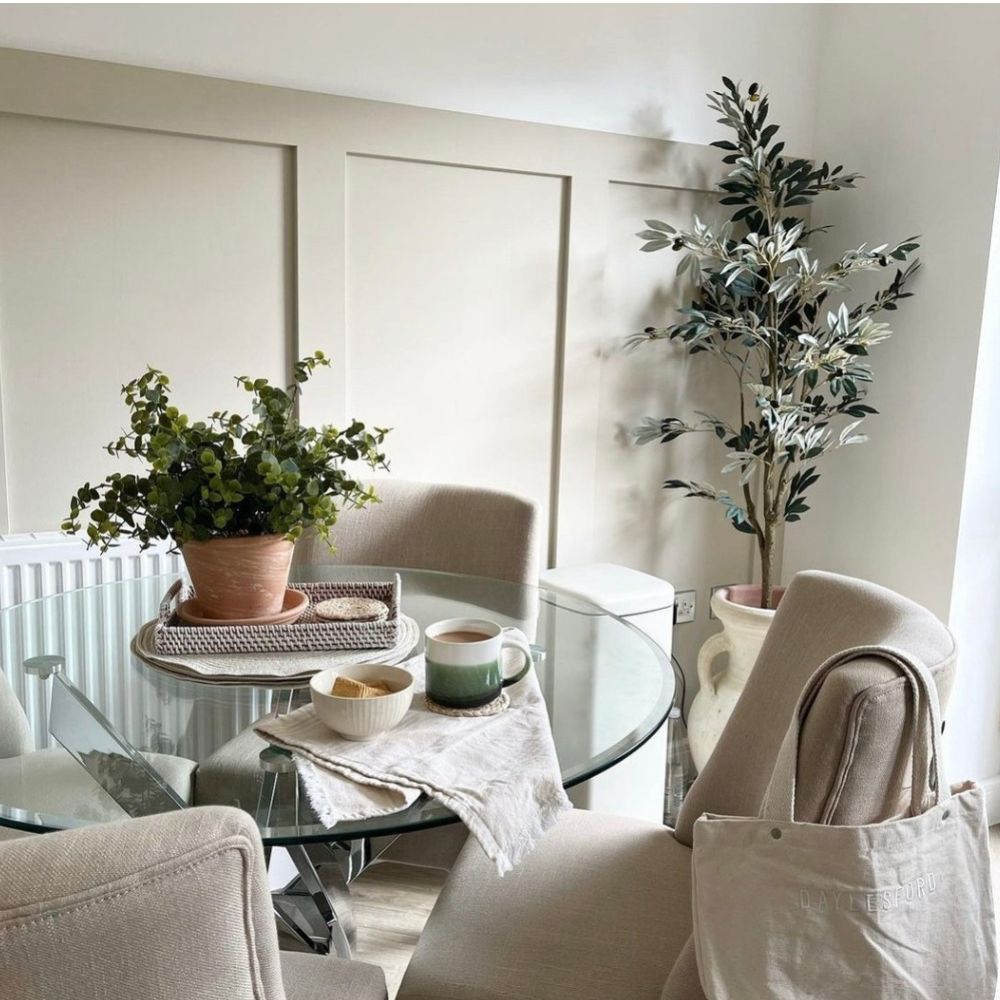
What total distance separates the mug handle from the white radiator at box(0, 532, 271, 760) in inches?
13.3

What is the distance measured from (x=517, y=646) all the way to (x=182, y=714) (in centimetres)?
52

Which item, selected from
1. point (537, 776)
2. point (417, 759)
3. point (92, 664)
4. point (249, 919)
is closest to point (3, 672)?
point (92, 664)

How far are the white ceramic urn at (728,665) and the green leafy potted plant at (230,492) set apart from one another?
1635mm

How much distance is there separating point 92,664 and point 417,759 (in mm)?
671

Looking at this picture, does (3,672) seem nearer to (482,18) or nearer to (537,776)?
(537,776)

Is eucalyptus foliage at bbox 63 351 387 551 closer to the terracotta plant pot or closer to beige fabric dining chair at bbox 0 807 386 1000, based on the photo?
the terracotta plant pot

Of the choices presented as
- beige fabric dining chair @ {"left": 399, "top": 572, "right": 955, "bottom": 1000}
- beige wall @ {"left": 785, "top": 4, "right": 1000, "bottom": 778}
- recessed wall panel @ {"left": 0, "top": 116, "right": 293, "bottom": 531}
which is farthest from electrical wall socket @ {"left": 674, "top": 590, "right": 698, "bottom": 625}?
beige fabric dining chair @ {"left": 399, "top": 572, "right": 955, "bottom": 1000}

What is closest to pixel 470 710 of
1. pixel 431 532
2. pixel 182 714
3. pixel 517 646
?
pixel 517 646

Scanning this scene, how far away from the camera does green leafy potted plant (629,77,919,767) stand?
2.77m

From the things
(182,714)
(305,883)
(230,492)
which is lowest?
(305,883)

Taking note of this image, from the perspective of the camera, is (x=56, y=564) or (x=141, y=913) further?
(x=56, y=564)

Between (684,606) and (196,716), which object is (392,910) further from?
(684,606)

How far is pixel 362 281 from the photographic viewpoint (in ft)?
8.70

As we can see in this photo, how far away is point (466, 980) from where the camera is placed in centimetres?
128
